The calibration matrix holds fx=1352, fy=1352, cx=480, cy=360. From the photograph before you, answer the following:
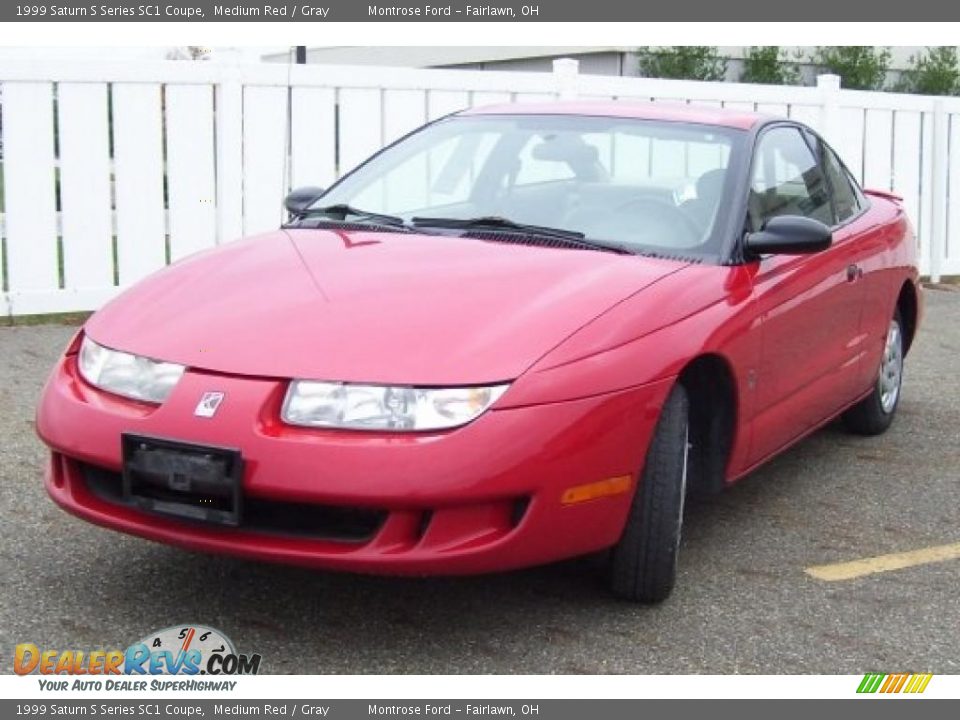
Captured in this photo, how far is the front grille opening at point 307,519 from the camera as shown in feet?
10.9

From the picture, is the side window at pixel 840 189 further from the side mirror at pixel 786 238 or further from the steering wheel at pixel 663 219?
the steering wheel at pixel 663 219

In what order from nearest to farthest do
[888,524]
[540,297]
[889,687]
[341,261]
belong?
[889,687] → [540,297] → [341,261] → [888,524]

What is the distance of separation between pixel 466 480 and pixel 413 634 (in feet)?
1.88

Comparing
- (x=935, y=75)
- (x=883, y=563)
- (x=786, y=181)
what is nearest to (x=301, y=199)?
(x=786, y=181)

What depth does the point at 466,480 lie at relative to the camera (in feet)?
10.6

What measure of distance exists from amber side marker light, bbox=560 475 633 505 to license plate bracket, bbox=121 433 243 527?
0.81 m

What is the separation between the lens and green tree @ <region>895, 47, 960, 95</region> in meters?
25.0

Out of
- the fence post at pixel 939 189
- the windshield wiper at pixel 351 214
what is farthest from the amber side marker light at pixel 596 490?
the fence post at pixel 939 189

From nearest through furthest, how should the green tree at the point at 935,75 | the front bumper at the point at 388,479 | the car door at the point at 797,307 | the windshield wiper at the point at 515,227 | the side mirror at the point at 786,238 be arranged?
the front bumper at the point at 388,479
the windshield wiper at the point at 515,227
the side mirror at the point at 786,238
the car door at the point at 797,307
the green tree at the point at 935,75

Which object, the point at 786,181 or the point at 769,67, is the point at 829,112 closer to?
the point at 786,181

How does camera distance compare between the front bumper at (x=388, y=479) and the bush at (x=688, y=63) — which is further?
the bush at (x=688, y=63)

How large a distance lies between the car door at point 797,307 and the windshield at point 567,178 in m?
0.21
